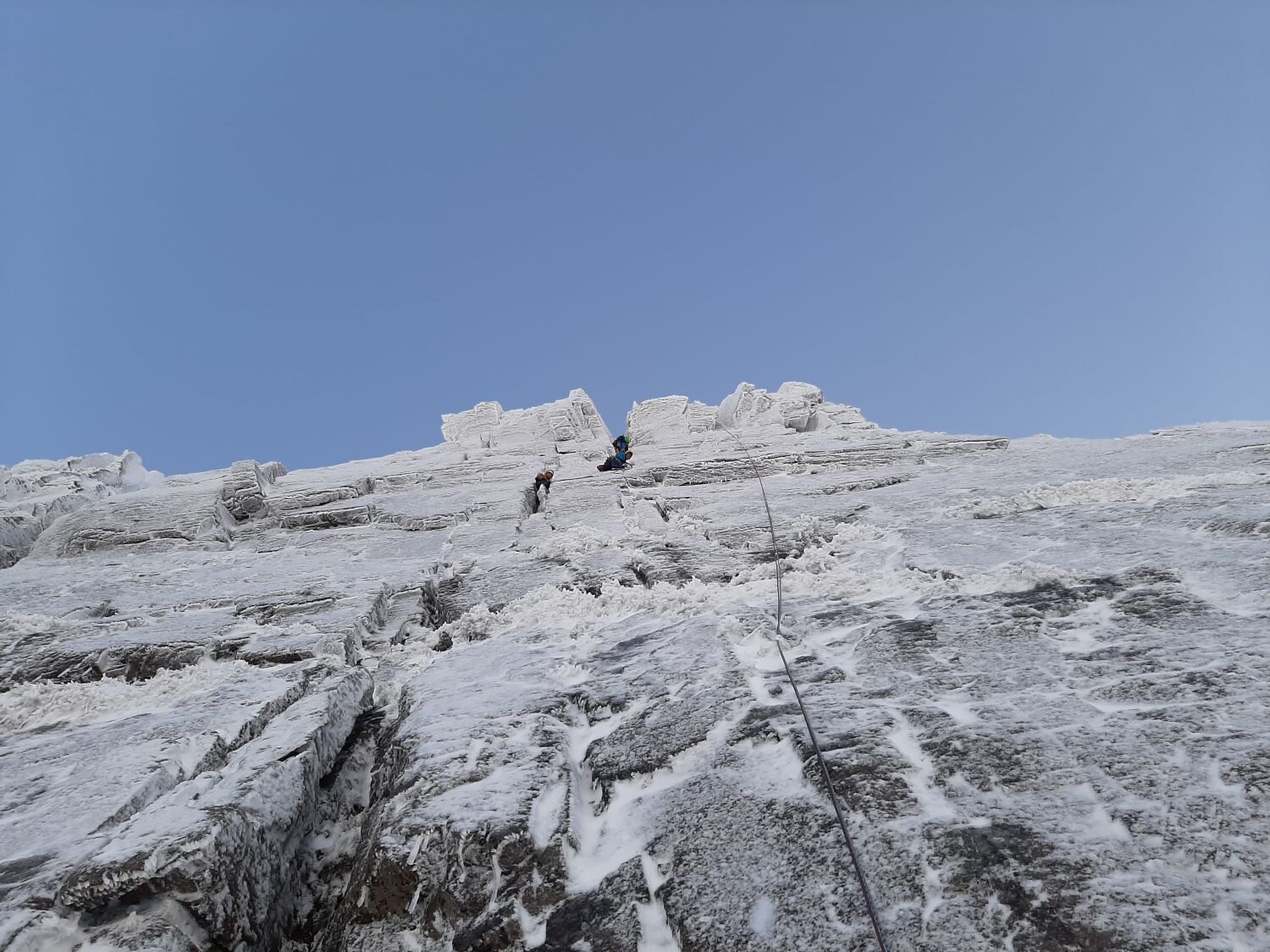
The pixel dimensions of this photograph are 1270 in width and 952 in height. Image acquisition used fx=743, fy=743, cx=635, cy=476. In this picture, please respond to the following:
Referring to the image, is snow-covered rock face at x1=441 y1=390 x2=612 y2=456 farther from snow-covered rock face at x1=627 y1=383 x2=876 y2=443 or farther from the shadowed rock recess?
the shadowed rock recess

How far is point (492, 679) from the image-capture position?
7.18 metres

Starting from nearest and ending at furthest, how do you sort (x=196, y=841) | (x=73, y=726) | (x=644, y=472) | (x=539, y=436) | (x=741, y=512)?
(x=196, y=841), (x=73, y=726), (x=741, y=512), (x=644, y=472), (x=539, y=436)

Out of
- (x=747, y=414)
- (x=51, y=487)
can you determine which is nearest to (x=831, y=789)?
(x=51, y=487)

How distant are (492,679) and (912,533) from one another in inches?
226

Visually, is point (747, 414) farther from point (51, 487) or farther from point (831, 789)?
point (831, 789)

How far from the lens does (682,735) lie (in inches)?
231

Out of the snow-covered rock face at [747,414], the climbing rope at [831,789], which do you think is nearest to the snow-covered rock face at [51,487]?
the climbing rope at [831,789]

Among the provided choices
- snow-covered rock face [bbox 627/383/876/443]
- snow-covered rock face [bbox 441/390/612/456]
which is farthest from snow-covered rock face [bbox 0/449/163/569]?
snow-covered rock face [bbox 627/383/876/443]

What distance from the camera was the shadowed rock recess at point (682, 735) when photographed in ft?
13.8

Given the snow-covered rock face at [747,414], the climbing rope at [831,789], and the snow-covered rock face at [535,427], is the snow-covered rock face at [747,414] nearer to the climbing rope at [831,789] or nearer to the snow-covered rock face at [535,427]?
the snow-covered rock face at [535,427]

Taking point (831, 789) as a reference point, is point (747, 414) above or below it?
above

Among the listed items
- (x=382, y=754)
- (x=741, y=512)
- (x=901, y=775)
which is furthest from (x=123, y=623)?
(x=901, y=775)

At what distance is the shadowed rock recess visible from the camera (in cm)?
422

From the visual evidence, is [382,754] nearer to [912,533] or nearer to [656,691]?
[656,691]
